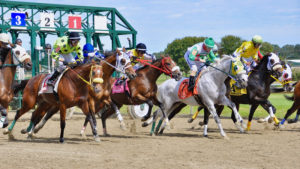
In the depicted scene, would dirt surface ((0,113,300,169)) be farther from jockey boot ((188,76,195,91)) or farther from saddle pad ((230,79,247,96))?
jockey boot ((188,76,195,91))

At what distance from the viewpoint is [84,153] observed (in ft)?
24.0

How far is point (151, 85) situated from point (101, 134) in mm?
1808

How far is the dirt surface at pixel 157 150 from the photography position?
627 cm

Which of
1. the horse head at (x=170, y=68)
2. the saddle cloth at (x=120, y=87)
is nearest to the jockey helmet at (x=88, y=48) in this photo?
the saddle cloth at (x=120, y=87)

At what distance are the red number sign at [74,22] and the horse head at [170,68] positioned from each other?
18.2 m

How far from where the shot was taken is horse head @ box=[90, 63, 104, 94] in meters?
8.30

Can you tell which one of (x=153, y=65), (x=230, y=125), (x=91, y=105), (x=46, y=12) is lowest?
(x=230, y=125)

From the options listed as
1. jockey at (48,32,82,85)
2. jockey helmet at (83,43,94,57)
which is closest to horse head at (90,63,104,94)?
jockey at (48,32,82,85)

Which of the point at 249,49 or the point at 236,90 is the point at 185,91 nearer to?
the point at 236,90

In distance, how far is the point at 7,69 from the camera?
8.58 meters

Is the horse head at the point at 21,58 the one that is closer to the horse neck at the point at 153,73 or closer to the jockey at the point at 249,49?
the horse neck at the point at 153,73

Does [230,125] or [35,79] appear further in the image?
[230,125]

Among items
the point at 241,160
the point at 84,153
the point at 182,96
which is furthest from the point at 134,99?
the point at 241,160

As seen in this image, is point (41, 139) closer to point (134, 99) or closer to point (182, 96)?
point (134, 99)
